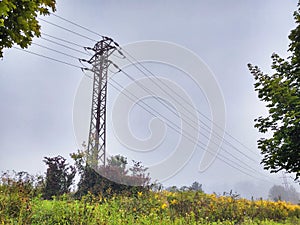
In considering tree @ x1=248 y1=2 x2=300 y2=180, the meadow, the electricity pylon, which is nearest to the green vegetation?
the meadow

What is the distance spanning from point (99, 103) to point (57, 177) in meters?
6.22

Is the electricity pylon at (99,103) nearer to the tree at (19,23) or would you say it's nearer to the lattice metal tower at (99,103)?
the lattice metal tower at (99,103)

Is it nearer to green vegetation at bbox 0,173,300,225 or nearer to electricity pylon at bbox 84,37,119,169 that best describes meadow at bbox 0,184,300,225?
green vegetation at bbox 0,173,300,225

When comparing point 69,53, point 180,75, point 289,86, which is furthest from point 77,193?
point 69,53

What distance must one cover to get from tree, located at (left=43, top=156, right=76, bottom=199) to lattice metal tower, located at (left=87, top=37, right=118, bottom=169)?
3.06 ft

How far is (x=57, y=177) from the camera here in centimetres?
991

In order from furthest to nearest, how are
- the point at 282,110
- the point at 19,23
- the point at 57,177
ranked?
1. the point at 57,177
2. the point at 282,110
3. the point at 19,23

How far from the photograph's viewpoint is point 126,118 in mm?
13344

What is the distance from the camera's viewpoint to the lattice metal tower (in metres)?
11.7

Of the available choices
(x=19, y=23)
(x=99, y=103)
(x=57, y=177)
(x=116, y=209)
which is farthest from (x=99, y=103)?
(x=19, y=23)

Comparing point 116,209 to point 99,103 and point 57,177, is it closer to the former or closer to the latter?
point 57,177

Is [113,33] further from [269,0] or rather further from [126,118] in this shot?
[269,0]

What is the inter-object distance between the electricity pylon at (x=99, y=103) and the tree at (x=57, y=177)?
36.8 inches

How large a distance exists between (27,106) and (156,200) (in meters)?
6.98
